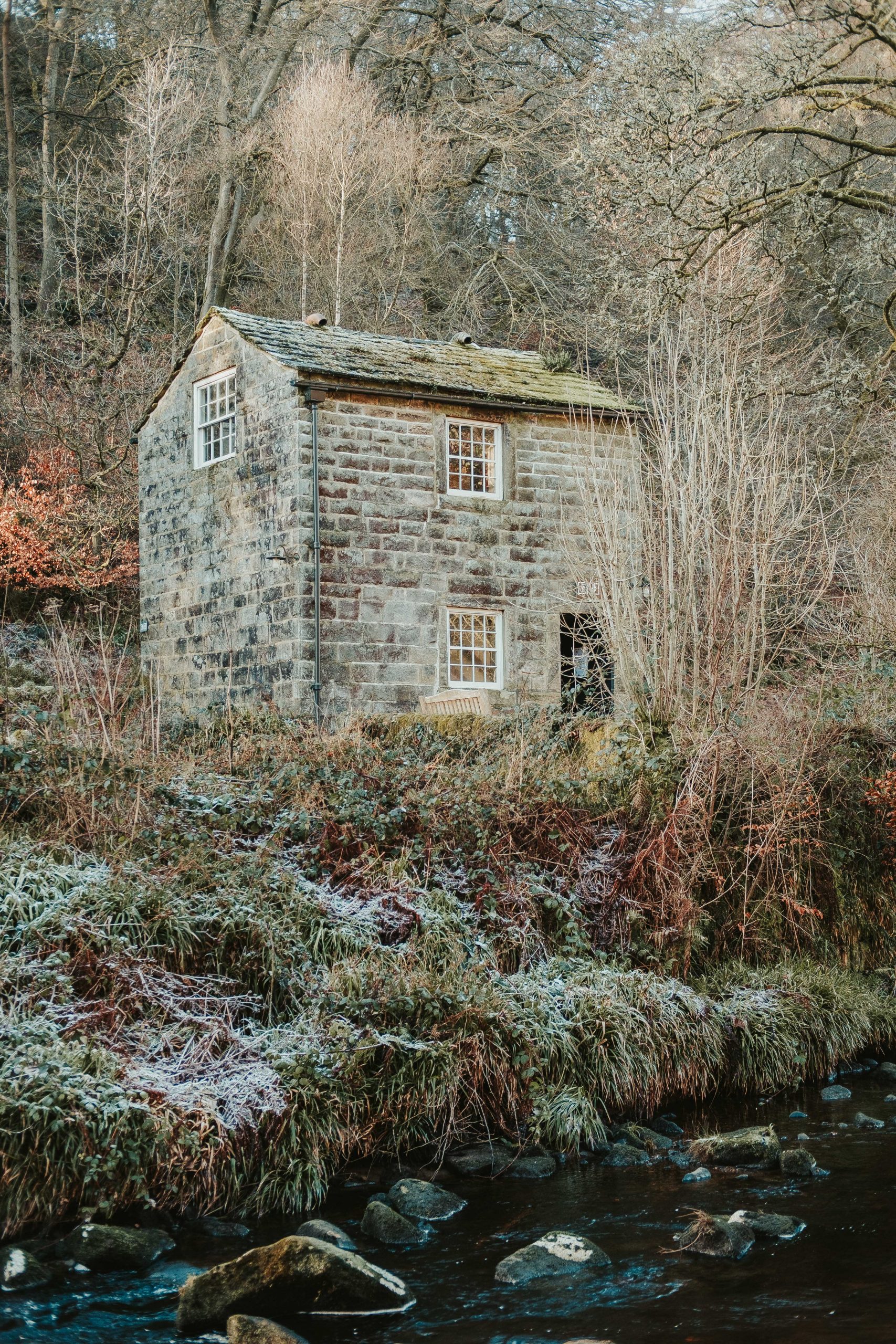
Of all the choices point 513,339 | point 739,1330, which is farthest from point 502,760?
point 513,339

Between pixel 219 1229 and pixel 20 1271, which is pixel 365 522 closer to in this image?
pixel 219 1229

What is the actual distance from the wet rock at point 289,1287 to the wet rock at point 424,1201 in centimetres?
118

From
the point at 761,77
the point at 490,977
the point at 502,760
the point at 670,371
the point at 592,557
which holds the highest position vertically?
the point at 761,77

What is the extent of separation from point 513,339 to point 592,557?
16.7m

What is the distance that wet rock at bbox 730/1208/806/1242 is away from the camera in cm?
691

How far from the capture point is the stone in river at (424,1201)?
732cm

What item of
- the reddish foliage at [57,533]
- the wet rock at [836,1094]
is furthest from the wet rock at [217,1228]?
the reddish foliage at [57,533]

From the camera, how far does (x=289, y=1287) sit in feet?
19.7

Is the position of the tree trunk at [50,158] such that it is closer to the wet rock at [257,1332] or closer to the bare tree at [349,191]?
the bare tree at [349,191]

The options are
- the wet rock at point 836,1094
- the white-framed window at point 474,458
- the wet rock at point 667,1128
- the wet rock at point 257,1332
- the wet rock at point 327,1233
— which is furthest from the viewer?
the white-framed window at point 474,458

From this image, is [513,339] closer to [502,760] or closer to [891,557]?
[891,557]

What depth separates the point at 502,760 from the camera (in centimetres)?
1186

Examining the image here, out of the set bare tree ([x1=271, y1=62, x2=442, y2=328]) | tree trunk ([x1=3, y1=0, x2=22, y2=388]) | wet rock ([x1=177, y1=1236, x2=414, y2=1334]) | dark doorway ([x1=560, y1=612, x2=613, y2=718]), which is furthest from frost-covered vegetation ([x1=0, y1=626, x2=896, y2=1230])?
bare tree ([x1=271, y1=62, x2=442, y2=328])

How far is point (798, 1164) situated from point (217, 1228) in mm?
3550
